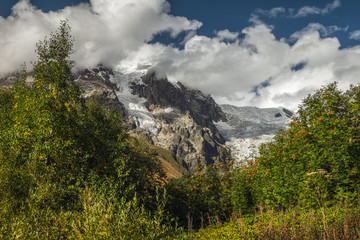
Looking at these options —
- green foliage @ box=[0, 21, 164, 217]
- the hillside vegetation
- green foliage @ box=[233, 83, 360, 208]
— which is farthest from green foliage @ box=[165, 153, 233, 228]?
green foliage @ box=[0, 21, 164, 217]

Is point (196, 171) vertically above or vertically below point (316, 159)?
below

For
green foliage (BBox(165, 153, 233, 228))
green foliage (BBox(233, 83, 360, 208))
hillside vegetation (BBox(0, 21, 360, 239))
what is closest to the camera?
hillside vegetation (BBox(0, 21, 360, 239))

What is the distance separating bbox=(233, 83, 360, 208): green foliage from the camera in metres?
11.8

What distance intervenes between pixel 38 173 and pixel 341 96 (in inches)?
688

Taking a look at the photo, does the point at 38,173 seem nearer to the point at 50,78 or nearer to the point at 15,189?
the point at 15,189

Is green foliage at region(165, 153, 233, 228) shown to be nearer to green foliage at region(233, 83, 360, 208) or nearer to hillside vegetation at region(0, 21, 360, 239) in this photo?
hillside vegetation at region(0, 21, 360, 239)

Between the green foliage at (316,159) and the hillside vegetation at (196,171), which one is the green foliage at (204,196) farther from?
the green foliage at (316,159)

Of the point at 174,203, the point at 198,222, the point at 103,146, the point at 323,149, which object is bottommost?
the point at 198,222

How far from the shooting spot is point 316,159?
41.1ft

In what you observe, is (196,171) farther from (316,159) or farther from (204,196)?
(316,159)

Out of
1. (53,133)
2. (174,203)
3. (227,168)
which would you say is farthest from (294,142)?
(53,133)

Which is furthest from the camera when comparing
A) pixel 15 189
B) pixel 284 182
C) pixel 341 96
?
pixel 341 96

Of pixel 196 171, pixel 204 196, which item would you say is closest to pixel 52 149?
pixel 196 171

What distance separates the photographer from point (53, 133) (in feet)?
42.0
